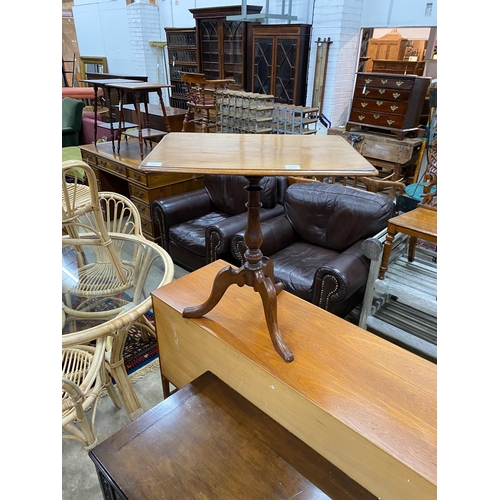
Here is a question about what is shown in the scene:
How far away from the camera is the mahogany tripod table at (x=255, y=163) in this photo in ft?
2.65

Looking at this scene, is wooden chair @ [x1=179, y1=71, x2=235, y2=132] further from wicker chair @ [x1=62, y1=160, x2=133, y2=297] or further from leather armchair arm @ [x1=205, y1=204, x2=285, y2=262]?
wicker chair @ [x1=62, y1=160, x2=133, y2=297]

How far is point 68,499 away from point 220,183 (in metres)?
2.23

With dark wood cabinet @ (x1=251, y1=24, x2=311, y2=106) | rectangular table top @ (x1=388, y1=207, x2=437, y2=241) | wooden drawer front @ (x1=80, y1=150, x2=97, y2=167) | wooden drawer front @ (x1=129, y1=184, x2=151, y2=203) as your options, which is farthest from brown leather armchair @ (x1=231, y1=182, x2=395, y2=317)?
dark wood cabinet @ (x1=251, y1=24, x2=311, y2=106)

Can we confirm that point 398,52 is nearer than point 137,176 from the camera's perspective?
No

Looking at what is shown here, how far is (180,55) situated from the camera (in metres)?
5.78

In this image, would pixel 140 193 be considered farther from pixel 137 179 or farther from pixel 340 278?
pixel 340 278

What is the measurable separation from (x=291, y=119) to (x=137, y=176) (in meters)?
1.39

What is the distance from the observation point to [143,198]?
10.1ft

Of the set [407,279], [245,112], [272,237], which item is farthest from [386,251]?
[245,112]

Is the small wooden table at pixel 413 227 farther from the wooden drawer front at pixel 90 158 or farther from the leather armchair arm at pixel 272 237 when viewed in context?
the wooden drawer front at pixel 90 158

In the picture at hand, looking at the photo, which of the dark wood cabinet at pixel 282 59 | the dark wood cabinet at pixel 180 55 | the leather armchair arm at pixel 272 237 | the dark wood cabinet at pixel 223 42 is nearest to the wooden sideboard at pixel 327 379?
the leather armchair arm at pixel 272 237

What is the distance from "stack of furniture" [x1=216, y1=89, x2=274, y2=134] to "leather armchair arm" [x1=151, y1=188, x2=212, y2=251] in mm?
714

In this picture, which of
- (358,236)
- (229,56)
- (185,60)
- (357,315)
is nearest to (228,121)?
(358,236)
